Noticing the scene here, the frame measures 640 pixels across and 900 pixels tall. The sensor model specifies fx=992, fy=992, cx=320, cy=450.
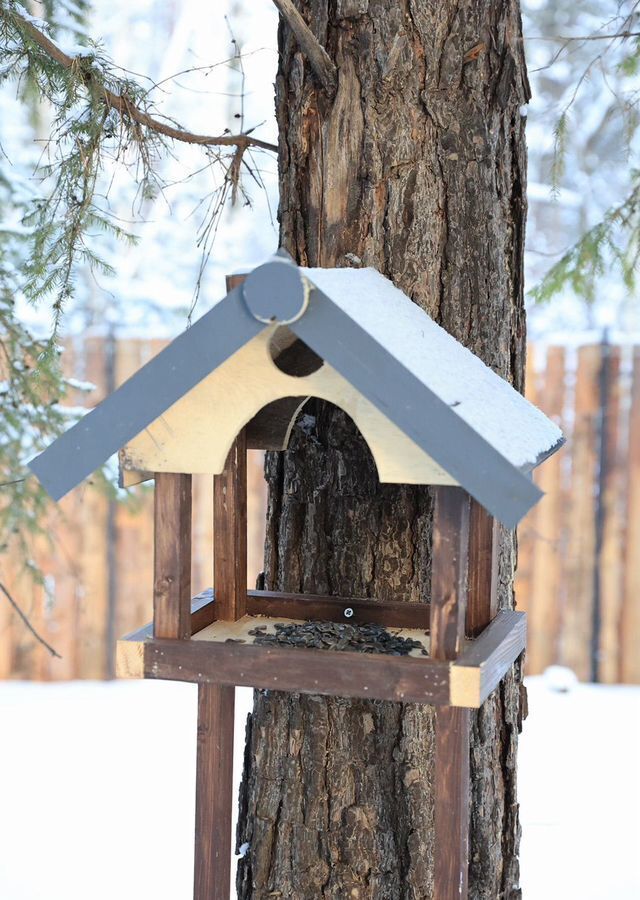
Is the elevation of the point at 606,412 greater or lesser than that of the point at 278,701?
greater

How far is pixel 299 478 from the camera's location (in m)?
1.83

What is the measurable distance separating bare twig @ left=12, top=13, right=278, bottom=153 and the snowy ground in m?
2.17

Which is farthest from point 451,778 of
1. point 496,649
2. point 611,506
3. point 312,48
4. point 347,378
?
point 611,506

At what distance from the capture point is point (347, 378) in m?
1.21

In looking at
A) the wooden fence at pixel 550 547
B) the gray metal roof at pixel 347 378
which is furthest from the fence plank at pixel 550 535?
the gray metal roof at pixel 347 378

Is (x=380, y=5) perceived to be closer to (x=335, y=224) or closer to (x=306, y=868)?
(x=335, y=224)

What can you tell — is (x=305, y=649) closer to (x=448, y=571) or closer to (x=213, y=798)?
(x=448, y=571)

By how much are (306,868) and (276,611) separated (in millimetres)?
490

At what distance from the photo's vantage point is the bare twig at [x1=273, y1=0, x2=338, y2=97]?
160 cm

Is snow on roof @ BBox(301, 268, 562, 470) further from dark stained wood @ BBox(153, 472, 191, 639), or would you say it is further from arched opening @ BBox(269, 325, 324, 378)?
dark stained wood @ BBox(153, 472, 191, 639)

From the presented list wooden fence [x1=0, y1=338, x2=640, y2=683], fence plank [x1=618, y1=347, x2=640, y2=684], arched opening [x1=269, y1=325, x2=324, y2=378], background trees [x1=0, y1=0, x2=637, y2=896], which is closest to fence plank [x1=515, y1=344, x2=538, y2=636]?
wooden fence [x1=0, y1=338, x2=640, y2=683]

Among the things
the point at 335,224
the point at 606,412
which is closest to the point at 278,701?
the point at 335,224

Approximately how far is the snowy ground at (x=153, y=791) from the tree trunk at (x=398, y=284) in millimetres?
1352

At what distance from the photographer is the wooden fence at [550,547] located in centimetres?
448
